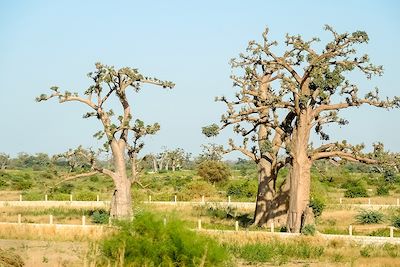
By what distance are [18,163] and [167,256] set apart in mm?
170373

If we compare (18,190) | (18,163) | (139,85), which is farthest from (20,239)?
(18,163)

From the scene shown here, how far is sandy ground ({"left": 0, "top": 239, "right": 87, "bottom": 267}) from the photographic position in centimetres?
2002

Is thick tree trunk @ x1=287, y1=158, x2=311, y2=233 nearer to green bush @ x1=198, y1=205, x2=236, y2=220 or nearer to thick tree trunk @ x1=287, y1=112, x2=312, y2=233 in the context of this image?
thick tree trunk @ x1=287, y1=112, x2=312, y2=233

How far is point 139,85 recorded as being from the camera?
35969 mm

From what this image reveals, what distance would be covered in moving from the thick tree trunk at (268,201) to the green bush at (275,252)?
7586mm

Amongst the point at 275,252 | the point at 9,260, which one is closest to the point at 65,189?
the point at 275,252

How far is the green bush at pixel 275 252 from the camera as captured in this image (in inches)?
894

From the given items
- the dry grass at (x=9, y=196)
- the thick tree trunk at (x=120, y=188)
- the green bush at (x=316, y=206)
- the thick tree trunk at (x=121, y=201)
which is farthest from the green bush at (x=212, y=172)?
the thick tree trunk at (x=121, y=201)

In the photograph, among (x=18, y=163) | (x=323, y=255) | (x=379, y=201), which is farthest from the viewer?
(x=18, y=163)

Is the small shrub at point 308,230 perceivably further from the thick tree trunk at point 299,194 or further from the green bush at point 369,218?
the green bush at point 369,218

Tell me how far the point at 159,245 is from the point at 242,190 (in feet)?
138

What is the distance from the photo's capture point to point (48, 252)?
23.5 meters

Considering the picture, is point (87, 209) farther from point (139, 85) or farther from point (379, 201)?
point (379, 201)

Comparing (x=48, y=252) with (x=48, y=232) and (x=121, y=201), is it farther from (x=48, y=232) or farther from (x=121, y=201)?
(x=121, y=201)
